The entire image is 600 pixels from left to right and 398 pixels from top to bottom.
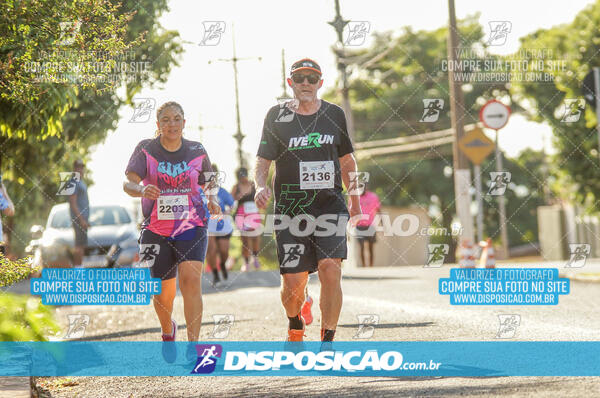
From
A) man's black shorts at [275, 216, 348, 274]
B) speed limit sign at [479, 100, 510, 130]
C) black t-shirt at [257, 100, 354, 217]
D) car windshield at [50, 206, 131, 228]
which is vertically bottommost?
man's black shorts at [275, 216, 348, 274]

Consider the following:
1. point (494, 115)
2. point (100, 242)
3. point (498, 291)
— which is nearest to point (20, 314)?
point (498, 291)

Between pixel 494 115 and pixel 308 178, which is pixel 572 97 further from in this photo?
A: pixel 308 178

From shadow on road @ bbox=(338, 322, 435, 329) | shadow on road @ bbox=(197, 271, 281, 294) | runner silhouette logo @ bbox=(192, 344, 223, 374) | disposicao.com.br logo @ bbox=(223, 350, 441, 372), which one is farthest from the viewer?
shadow on road @ bbox=(197, 271, 281, 294)

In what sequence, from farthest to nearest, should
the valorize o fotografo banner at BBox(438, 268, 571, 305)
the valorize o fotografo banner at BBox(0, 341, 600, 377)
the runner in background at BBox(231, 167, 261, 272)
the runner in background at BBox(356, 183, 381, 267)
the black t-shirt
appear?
the runner in background at BBox(356, 183, 381, 267)
the runner in background at BBox(231, 167, 261, 272)
the valorize o fotografo banner at BBox(438, 268, 571, 305)
the black t-shirt
the valorize o fotografo banner at BBox(0, 341, 600, 377)

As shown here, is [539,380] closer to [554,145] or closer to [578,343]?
[578,343]

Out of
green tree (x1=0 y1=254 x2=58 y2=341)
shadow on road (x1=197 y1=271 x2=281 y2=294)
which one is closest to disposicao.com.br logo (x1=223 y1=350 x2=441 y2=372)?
green tree (x1=0 y1=254 x2=58 y2=341)

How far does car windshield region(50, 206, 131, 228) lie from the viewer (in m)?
16.0

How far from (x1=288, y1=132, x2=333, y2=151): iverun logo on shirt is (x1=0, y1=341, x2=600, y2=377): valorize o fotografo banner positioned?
4.56ft

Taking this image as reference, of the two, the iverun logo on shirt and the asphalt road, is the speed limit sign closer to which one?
the asphalt road

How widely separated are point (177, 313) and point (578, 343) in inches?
239

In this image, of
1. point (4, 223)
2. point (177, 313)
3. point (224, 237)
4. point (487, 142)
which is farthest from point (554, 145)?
point (4, 223)

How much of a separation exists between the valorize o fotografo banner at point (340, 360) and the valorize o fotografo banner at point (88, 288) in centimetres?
83

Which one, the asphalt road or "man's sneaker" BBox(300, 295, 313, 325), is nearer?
the asphalt road

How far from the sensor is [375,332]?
8.70 meters
